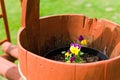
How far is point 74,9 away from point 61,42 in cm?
242

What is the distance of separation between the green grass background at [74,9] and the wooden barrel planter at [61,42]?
6.84ft

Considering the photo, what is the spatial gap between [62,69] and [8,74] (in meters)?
0.62

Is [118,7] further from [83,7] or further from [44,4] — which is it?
[44,4]

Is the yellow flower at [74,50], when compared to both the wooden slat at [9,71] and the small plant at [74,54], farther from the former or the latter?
the wooden slat at [9,71]

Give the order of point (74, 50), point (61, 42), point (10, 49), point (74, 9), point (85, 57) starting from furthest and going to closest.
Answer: point (74, 9) → point (10, 49) → point (61, 42) → point (85, 57) → point (74, 50)

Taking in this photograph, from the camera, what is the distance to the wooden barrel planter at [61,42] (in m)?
1.34

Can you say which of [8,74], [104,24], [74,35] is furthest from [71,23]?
[8,74]

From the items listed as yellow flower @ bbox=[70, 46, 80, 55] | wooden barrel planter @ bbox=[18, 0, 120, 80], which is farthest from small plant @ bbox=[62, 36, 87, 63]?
wooden barrel planter @ bbox=[18, 0, 120, 80]

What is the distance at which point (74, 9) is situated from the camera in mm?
4309

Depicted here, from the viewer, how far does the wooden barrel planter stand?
1336 mm

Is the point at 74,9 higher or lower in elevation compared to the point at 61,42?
lower

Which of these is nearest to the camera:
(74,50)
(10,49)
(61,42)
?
(74,50)

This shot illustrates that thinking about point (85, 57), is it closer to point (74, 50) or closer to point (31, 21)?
point (74, 50)

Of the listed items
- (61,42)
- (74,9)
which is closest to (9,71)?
(61,42)
